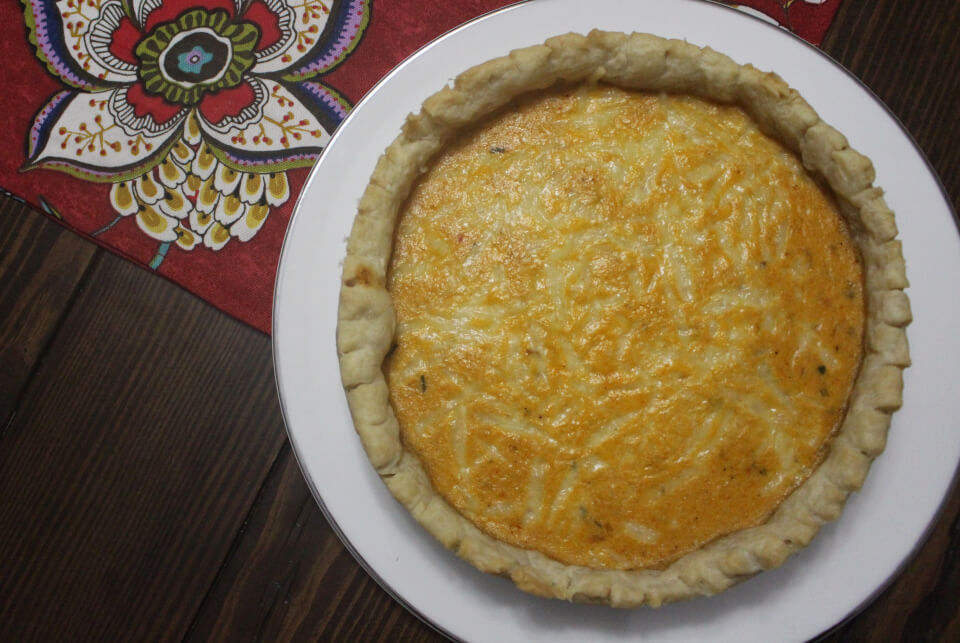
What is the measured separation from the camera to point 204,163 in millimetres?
1870

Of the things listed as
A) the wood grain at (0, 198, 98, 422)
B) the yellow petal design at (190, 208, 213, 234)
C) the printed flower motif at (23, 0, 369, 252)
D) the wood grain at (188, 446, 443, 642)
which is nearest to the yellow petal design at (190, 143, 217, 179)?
the printed flower motif at (23, 0, 369, 252)

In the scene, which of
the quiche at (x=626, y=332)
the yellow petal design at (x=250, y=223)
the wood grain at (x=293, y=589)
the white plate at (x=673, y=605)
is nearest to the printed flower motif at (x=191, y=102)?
the yellow petal design at (x=250, y=223)

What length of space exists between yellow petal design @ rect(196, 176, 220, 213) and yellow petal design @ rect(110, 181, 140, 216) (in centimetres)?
19

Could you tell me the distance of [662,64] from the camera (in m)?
1.52

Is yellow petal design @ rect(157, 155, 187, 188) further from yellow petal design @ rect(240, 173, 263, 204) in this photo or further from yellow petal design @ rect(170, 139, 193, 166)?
yellow petal design @ rect(240, 173, 263, 204)

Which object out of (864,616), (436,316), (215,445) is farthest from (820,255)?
(215,445)

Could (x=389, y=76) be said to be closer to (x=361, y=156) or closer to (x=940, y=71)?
(x=361, y=156)

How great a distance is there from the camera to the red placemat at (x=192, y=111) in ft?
6.09

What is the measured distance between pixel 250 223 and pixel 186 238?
0.19 m

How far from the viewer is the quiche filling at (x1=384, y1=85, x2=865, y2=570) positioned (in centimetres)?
148

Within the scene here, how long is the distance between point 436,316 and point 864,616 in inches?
56.9

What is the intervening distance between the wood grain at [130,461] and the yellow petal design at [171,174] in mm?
267

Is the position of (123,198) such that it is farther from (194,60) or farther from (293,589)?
(293,589)

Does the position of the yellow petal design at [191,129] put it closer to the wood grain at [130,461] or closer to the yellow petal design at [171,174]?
the yellow petal design at [171,174]
